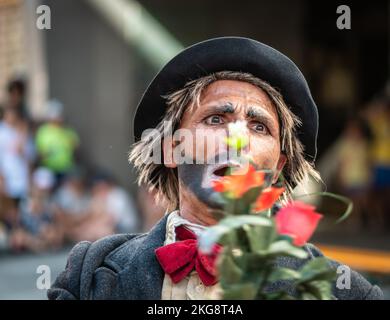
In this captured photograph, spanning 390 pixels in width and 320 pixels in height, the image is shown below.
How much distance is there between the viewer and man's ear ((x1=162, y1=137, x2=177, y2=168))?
284cm

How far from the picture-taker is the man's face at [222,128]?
2.66 m

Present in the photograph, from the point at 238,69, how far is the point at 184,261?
0.60 m

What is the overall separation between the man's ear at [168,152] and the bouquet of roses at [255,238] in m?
0.70

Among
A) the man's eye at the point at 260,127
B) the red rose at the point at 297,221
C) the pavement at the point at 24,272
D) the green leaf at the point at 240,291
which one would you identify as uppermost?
the man's eye at the point at 260,127

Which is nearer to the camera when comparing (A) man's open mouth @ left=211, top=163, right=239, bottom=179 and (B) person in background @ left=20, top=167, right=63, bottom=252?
(A) man's open mouth @ left=211, top=163, right=239, bottom=179

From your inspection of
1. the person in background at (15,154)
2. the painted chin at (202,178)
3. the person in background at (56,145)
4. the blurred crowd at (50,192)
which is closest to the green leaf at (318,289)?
the painted chin at (202,178)

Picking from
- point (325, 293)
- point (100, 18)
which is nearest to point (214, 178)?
point (325, 293)

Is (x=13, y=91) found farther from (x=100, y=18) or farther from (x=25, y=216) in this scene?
(x=100, y=18)

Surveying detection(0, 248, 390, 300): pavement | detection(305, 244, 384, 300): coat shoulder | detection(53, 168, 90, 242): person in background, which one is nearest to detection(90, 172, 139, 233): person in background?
detection(53, 168, 90, 242): person in background

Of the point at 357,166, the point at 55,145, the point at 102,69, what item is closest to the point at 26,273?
the point at 55,145

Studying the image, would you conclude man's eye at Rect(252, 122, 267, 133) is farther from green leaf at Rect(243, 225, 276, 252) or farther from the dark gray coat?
green leaf at Rect(243, 225, 276, 252)

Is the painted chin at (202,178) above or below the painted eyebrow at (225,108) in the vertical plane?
below

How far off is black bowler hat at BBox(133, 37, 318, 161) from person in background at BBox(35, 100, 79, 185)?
8.15m

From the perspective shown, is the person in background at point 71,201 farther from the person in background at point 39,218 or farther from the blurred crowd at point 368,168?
the blurred crowd at point 368,168
